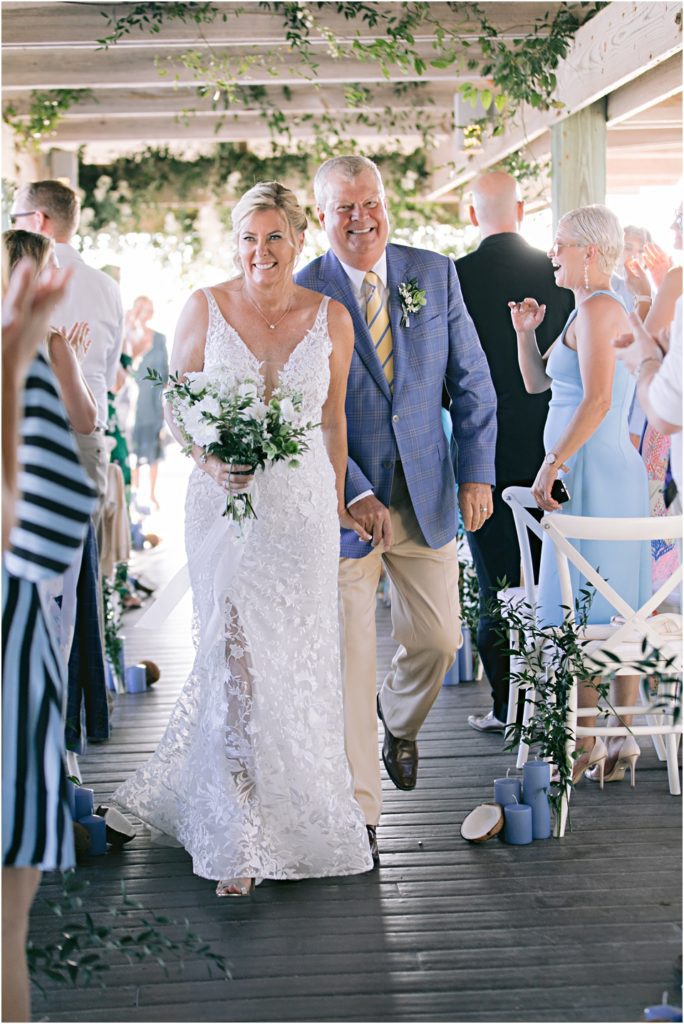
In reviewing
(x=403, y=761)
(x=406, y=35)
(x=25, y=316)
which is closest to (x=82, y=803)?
(x=403, y=761)

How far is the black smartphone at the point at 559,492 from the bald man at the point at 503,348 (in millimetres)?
856

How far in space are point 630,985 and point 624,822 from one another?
1.14 metres

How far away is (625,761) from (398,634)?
0.98m

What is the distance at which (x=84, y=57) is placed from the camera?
7.39 meters

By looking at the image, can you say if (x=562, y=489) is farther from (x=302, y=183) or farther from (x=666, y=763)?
(x=302, y=183)

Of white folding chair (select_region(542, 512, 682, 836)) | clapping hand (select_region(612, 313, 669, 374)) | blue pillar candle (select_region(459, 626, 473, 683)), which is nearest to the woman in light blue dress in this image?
white folding chair (select_region(542, 512, 682, 836))

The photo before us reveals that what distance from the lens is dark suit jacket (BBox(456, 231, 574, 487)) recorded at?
5070 millimetres

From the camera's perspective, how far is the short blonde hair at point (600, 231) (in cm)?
412

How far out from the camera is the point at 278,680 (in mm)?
3609

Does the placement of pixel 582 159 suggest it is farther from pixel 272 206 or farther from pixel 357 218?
pixel 272 206

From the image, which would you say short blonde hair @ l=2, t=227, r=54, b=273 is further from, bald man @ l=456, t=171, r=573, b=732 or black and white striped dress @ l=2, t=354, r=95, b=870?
bald man @ l=456, t=171, r=573, b=732

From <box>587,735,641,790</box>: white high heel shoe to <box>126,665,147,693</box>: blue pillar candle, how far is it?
2.49 meters

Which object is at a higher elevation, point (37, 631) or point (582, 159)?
point (582, 159)

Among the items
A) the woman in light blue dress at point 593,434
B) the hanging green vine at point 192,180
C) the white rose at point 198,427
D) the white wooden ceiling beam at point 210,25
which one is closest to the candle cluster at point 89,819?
the white rose at point 198,427
